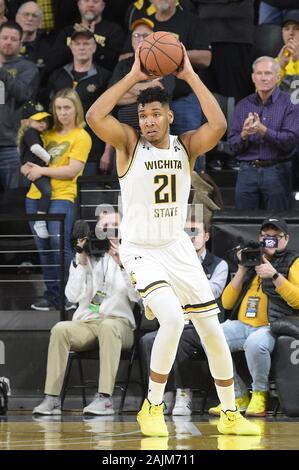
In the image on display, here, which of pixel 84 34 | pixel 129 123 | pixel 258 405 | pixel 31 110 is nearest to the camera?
pixel 258 405

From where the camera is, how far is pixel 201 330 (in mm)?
8117

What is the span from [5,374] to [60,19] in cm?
512

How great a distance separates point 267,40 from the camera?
13.6 m

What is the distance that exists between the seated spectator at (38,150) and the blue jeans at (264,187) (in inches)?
81.3

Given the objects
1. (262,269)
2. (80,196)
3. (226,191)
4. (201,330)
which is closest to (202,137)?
(201,330)

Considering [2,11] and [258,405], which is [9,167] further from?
[258,405]

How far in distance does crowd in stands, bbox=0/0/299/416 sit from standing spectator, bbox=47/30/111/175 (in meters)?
0.01

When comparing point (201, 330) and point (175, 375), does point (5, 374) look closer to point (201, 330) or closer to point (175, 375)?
point (175, 375)

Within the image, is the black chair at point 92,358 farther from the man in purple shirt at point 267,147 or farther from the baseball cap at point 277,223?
the man in purple shirt at point 267,147

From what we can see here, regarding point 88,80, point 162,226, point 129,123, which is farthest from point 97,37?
point 162,226

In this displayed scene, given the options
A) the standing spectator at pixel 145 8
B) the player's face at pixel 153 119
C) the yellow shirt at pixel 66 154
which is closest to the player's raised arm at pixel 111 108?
the player's face at pixel 153 119

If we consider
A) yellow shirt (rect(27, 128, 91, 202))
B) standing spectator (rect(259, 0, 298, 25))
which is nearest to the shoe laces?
yellow shirt (rect(27, 128, 91, 202))

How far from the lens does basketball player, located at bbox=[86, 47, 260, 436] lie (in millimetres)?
8078

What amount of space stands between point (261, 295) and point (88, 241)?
1727mm
